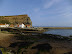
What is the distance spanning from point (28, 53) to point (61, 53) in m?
3.08

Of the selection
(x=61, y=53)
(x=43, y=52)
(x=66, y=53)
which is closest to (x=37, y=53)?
(x=43, y=52)

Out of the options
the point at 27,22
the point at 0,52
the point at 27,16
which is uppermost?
the point at 27,16

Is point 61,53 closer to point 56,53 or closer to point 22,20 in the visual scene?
point 56,53

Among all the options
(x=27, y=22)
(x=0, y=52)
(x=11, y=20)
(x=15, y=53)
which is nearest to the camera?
(x=0, y=52)

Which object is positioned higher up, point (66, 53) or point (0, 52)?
point (0, 52)

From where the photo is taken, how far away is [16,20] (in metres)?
73.9

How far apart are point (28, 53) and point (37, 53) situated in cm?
81

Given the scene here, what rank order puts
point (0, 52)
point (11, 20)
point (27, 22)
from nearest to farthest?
point (0, 52) < point (27, 22) < point (11, 20)

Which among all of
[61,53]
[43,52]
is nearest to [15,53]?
[43,52]

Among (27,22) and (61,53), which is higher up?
(27,22)

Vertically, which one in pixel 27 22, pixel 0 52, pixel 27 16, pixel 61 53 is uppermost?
pixel 27 16

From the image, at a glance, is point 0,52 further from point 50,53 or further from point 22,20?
point 22,20

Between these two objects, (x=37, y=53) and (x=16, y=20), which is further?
(x=16, y=20)

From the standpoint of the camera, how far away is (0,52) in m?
4.15
